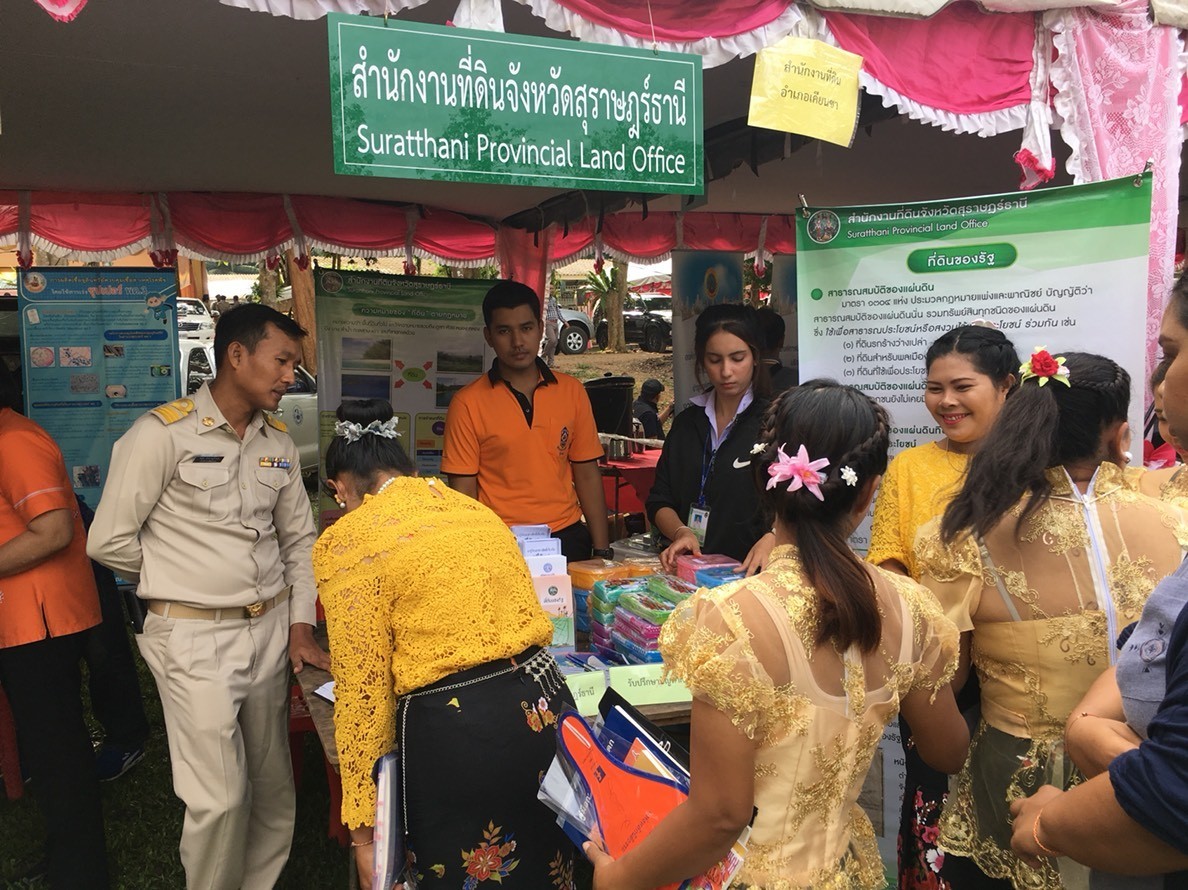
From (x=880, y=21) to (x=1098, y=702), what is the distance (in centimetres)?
227

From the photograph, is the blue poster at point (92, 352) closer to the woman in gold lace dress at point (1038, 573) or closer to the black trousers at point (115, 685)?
the black trousers at point (115, 685)

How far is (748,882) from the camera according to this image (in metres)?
1.31

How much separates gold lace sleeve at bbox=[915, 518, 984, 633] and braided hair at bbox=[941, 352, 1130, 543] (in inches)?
1.0

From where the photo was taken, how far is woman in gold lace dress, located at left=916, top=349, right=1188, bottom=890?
1.62 meters

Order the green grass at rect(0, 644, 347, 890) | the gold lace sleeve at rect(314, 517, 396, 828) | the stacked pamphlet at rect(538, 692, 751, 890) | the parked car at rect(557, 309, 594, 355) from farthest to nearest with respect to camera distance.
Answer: the parked car at rect(557, 309, 594, 355), the green grass at rect(0, 644, 347, 890), the gold lace sleeve at rect(314, 517, 396, 828), the stacked pamphlet at rect(538, 692, 751, 890)

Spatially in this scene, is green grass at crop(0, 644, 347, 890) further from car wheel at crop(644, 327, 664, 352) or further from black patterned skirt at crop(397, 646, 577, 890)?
car wheel at crop(644, 327, 664, 352)

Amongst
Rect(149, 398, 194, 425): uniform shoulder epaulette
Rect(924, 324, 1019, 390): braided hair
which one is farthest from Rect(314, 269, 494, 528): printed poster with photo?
Rect(924, 324, 1019, 390): braided hair

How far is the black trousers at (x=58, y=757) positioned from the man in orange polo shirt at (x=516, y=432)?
1520 millimetres

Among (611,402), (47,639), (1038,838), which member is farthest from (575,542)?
(611,402)

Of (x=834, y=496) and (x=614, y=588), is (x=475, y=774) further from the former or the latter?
(x=834, y=496)

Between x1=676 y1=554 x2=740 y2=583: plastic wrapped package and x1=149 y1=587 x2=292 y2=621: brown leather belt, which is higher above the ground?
x1=676 y1=554 x2=740 y2=583: plastic wrapped package

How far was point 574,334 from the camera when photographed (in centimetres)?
2064

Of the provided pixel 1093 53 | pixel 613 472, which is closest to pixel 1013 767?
pixel 1093 53

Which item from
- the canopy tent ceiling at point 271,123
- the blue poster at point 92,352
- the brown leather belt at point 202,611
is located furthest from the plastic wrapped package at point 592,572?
the blue poster at point 92,352
